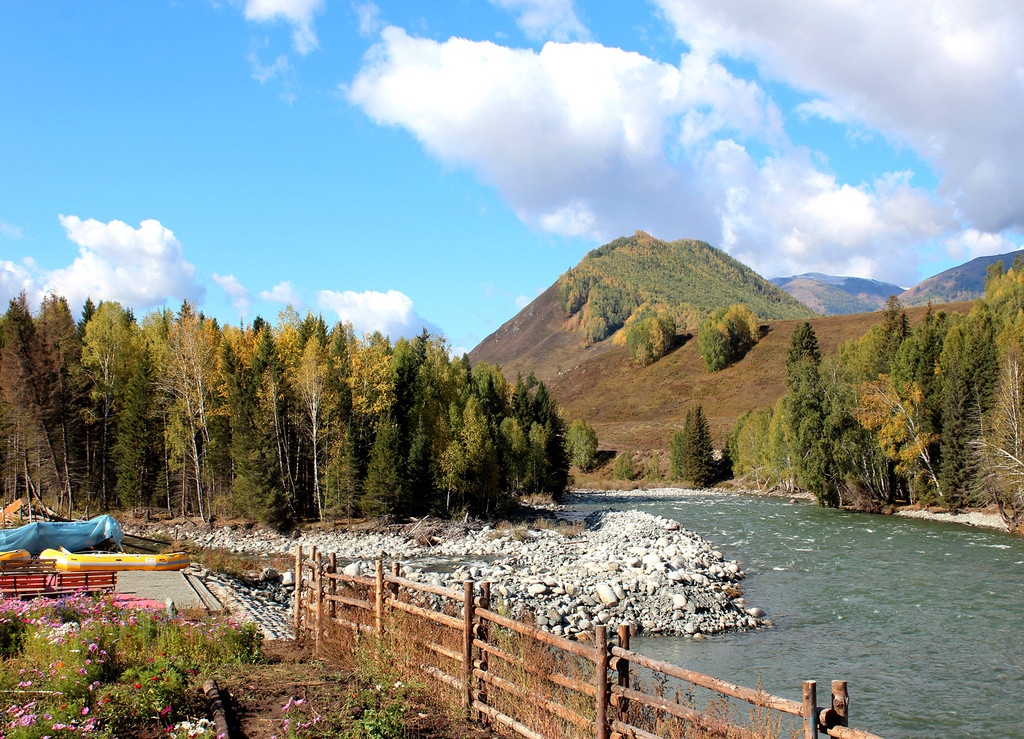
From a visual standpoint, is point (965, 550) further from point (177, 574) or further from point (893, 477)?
point (177, 574)

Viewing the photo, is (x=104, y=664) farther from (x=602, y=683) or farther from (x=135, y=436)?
(x=135, y=436)

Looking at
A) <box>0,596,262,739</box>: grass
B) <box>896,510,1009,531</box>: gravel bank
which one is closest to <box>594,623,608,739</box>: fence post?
<box>0,596,262,739</box>: grass

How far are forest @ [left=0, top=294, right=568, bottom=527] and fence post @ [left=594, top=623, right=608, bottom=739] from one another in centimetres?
3098

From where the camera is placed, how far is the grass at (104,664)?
675 cm

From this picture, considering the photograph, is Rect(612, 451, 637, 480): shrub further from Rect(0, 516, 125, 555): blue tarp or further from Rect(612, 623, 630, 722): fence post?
Rect(612, 623, 630, 722): fence post

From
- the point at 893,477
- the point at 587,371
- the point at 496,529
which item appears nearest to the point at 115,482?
the point at 496,529

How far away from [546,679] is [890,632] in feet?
45.8

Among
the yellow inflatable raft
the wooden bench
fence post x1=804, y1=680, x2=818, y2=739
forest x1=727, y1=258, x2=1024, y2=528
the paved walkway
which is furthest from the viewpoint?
forest x1=727, y1=258, x2=1024, y2=528

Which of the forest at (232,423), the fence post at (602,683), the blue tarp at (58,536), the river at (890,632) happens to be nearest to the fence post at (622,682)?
→ the fence post at (602,683)

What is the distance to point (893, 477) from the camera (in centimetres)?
4953

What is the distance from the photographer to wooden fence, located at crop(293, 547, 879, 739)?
20.4 ft

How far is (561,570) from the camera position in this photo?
965 inches

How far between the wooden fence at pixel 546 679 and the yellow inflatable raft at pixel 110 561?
1194 cm

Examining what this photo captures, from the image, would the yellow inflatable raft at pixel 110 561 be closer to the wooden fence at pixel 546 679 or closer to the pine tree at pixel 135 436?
the wooden fence at pixel 546 679
